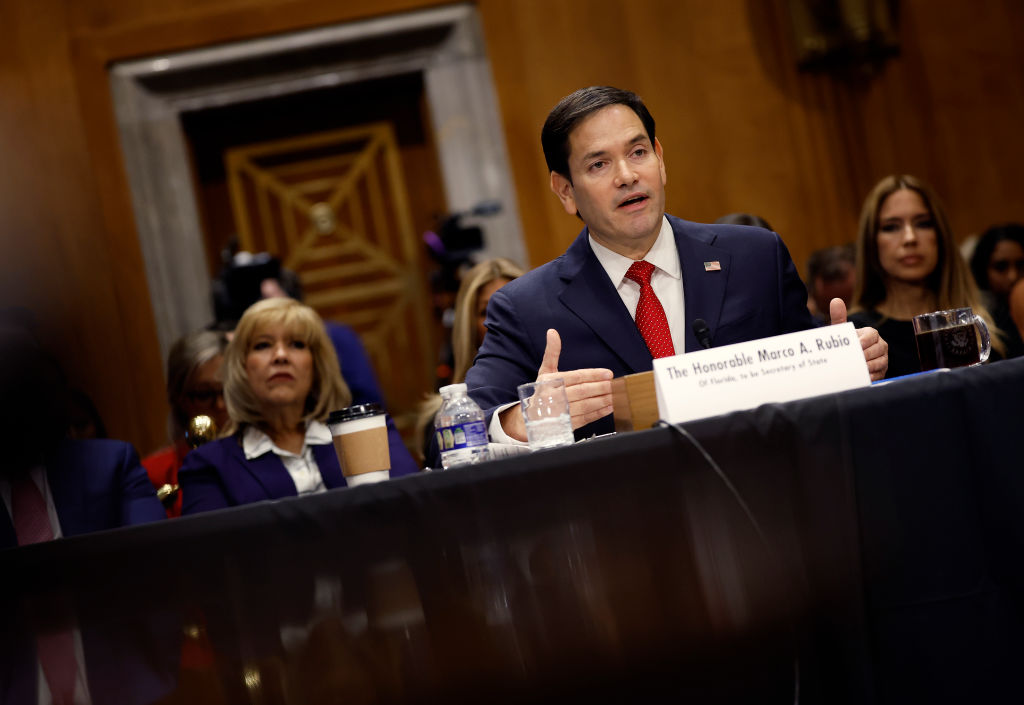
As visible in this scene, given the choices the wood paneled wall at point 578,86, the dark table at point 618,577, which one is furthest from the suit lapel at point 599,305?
the wood paneled wall at point 578,86

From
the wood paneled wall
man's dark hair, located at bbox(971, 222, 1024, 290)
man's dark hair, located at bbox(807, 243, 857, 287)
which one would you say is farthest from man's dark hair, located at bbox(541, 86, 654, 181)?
the wood paneled wall

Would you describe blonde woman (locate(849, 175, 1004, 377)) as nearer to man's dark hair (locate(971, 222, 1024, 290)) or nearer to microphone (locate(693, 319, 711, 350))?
man's dark hair (locate(971, 222, 1024, 290))

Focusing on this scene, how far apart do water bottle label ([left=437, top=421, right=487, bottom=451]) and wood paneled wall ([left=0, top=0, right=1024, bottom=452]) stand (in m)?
2.84

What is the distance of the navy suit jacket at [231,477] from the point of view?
2.61 metres

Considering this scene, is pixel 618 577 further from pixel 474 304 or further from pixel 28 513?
pixel 474 304

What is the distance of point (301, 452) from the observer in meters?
2.77

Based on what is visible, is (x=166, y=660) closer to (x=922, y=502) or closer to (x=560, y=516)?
(x=560, y=516)

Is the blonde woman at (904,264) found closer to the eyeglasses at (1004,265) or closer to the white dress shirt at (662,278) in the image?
the eyeglasses at (1004,265)

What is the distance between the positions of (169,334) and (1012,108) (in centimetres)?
386

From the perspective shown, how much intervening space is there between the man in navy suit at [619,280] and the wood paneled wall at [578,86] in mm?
2298

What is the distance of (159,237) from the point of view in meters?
4.39

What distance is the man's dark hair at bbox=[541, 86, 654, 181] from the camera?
2133mm

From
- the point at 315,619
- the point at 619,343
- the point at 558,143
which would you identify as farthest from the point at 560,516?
the point at 558,143

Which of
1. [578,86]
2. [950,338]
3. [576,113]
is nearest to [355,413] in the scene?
[576,113]
